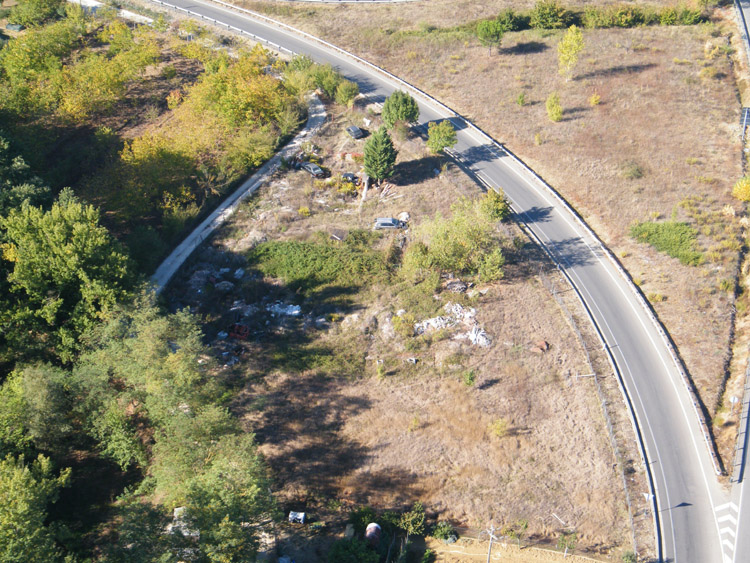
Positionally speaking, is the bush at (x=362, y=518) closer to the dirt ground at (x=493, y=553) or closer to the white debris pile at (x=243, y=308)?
the dirt ground at (x=493, y=553)

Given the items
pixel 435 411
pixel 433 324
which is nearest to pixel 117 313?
pixel 433 324

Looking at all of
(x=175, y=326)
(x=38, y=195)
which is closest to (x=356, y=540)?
(x=175, y=326)

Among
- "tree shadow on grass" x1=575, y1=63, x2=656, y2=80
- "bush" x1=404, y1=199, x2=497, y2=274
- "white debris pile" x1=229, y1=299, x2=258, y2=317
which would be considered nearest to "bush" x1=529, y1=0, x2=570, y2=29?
"tree shadow on grass" x1=575, y1=63, x2=656, y2=80

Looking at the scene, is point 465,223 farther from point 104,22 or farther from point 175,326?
point 104,22

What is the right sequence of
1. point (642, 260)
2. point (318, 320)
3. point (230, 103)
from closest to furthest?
point (318, 320), point (642, 260), point (230, 103)

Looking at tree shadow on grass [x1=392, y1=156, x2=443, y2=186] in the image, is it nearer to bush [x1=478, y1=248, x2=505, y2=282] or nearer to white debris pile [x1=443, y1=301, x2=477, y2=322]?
bush [x1=478, y1=248, x2=505, y2=282]

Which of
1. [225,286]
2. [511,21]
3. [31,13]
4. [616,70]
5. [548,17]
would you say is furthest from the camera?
[31,13]

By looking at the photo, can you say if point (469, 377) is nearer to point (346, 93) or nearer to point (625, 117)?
point (346, 93)
